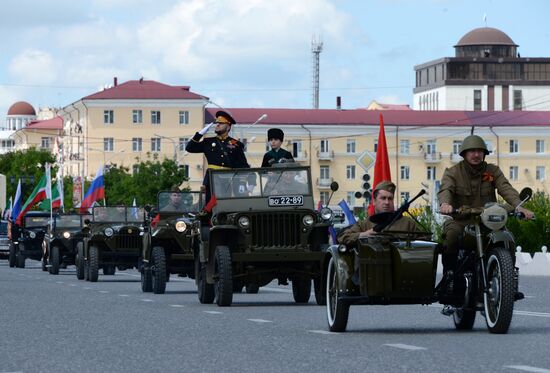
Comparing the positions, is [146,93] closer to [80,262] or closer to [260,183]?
[80,262]

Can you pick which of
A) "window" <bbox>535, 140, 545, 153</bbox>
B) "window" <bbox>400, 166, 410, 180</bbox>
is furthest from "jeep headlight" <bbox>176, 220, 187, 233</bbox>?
"window" <bbox>535, 140, 545, 153</bbox>

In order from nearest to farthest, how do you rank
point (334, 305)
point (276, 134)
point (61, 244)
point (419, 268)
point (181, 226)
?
point (419, 268)
point (334, 305)
point (276, 134)
point (181, 226)
point (61, 244)

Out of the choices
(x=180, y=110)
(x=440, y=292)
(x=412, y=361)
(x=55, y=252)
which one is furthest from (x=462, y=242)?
(x=180, y=110)

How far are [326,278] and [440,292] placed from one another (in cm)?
118

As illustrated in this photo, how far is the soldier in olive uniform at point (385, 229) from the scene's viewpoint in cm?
1594

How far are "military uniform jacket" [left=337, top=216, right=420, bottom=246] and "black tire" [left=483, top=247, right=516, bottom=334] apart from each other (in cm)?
90

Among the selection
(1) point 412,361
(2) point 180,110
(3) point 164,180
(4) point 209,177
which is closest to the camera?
(1) point 412,361

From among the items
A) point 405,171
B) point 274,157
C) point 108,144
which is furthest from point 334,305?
point 405,171

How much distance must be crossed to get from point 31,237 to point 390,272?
43.3 m

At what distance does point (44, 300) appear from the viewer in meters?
25.7

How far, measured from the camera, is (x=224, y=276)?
22750 millimetres

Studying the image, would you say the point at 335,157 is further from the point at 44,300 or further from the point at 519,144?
the point at 44,300

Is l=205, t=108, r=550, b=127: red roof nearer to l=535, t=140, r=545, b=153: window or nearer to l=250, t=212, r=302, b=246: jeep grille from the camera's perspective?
l=535, t=140, r=545, b=153: window

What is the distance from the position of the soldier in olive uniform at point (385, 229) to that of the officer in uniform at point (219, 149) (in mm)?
7608
